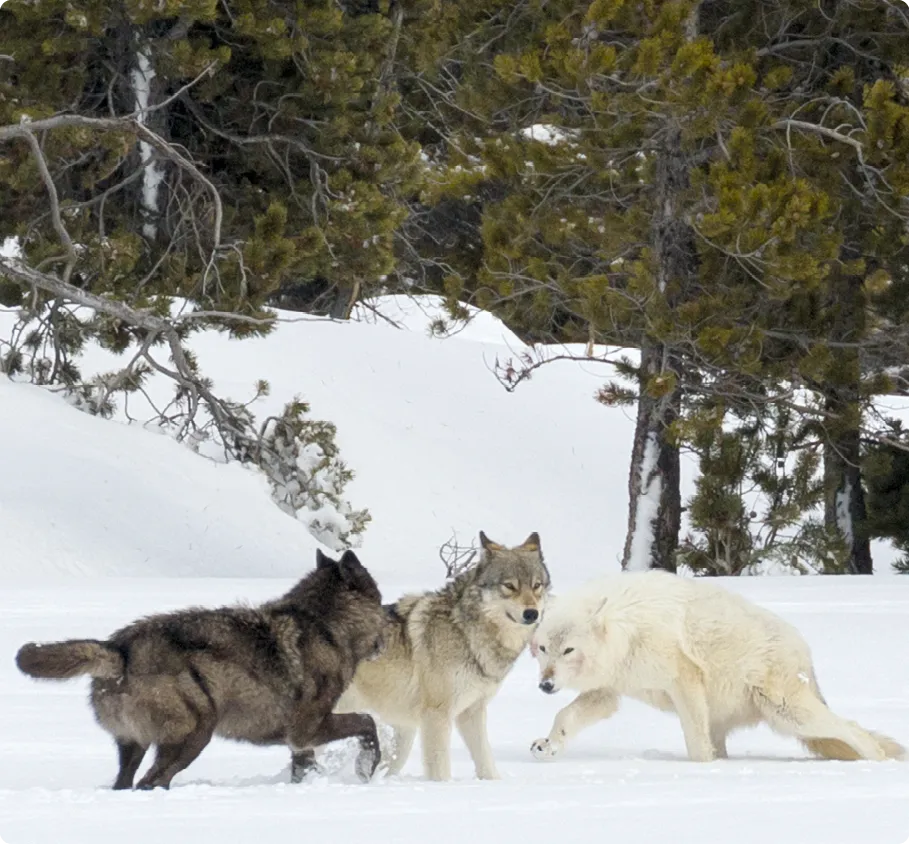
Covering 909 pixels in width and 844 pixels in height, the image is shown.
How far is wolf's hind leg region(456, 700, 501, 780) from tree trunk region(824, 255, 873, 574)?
9663mm

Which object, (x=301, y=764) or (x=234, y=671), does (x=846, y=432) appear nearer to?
(x=301, y=764)

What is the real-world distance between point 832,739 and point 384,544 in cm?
1496

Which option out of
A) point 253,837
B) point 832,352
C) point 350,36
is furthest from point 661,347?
point 253,837

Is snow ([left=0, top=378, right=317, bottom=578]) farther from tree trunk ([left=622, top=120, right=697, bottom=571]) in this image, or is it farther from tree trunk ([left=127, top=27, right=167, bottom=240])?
tree trunk ([left=622, top=120, right=697, bottom=571])

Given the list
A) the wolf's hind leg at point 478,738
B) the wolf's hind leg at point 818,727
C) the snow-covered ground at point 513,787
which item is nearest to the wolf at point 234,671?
the snow-covered ground at point 513,787

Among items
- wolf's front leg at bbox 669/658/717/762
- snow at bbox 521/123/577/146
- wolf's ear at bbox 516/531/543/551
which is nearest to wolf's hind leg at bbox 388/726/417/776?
wolf's ear at bbox 516/531/543/551

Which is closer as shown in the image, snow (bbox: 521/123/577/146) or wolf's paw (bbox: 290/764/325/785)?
wolf's paw (bbox: 290/764/325/785)

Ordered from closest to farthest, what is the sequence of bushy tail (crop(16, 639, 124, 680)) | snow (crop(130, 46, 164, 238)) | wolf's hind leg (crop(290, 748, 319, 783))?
bushy tail (crop(16, 639, 124, 680)), wolf's hind leg (crop(290, 748, 319, 783)), snow (crop(130, 46, 164, 238))

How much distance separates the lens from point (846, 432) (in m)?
17.9

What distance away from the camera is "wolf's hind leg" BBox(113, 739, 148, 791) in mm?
6230

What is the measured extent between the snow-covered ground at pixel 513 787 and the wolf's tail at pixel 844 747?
0.45 feet

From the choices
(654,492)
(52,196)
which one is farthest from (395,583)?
Answer: (52,196)

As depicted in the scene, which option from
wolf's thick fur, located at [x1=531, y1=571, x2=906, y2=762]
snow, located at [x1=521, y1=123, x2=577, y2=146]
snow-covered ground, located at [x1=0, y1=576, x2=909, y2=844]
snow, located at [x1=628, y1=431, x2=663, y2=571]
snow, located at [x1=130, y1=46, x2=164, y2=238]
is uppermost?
snow, located at [x1=130, y1=46, x2=164, y2=238]

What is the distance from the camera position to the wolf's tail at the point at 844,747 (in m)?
7.24
